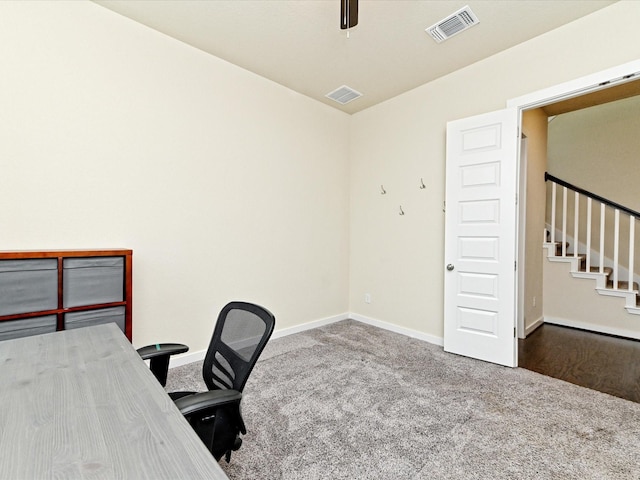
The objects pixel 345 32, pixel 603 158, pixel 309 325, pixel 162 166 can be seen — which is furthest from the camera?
pixel 603 158

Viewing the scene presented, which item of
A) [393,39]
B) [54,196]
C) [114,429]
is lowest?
[114,429]

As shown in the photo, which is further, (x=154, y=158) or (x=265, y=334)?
→ (x=154, y=158)

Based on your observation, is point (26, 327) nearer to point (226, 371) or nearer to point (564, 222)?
point (226, 371)

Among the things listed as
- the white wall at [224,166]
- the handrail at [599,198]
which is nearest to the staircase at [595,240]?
the handrail at [599,198]

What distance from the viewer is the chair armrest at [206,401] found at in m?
1.07

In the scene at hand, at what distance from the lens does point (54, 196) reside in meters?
2.34

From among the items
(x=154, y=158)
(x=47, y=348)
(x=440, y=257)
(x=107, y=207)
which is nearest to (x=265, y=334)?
(x=47, y=348)

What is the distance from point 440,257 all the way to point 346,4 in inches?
107

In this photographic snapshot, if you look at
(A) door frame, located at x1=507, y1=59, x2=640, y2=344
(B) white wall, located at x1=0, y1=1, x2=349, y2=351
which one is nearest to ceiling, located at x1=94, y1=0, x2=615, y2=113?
(B) white wall, located at x1=0, y1=1, x2=349, y2=351

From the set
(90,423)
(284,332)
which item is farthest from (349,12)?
(284,332)

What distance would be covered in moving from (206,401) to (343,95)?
3811 mm

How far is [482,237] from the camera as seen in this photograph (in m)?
3.10

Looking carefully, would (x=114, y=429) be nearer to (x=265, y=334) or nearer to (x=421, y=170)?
(x=265, y=334)

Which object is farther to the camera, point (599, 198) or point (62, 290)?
point (599, 198)
